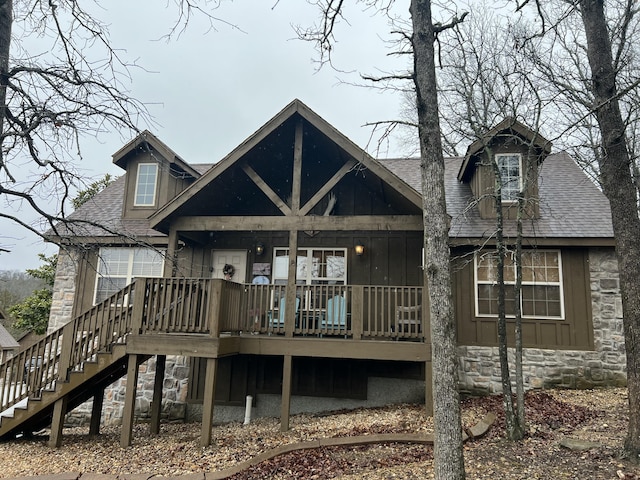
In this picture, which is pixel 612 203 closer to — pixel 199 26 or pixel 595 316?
pixel 595 316

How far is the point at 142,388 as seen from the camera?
1006 centimetres

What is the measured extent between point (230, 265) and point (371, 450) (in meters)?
5.77

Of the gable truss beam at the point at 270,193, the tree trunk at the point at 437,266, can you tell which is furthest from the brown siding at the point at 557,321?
the tree trunk at the point at 437,266

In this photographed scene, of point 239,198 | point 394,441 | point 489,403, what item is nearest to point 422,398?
point 489,403

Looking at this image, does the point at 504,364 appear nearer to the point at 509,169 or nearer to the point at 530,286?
the point at 530,286

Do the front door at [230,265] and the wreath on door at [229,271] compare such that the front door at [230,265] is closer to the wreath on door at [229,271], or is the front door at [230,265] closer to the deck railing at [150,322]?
the wreath on door at [229,271]

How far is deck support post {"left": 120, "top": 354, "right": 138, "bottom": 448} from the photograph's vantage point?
7.21 metres

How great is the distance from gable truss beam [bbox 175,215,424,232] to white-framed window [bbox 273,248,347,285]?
78.5 inches

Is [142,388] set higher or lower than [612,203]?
lower

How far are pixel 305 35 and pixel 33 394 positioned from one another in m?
7.67

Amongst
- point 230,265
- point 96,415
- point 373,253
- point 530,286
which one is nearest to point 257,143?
point 230,265

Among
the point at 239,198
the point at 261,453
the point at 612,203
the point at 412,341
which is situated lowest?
the point at 261,453

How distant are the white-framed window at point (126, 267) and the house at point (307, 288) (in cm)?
3

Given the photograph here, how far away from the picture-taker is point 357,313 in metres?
7.91
